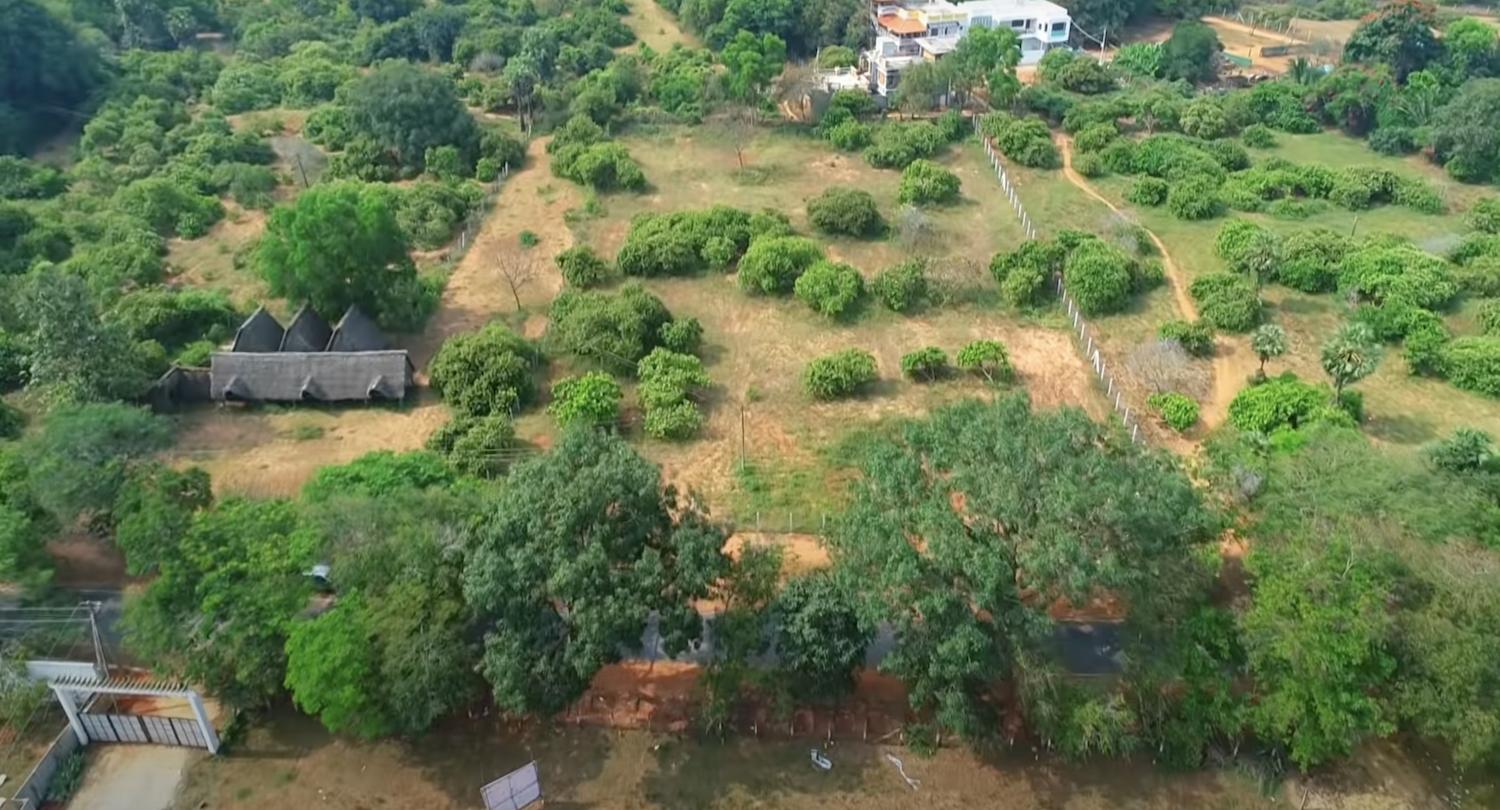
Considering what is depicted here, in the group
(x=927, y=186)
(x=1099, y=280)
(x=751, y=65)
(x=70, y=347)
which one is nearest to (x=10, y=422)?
(x=70, y=347)

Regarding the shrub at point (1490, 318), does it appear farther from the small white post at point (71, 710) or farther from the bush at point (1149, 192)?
the small white post at point (71, 710)

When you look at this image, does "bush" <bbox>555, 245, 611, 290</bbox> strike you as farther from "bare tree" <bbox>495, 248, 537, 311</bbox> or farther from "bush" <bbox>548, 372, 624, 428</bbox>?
"bush" <bbox>548, 372, 624, 428</bbox>

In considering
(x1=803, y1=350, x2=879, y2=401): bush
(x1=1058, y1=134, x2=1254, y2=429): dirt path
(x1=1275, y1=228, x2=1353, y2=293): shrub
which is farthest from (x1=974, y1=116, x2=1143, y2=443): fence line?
(x1=1275, y1=228, x2=1353, y2=293): shrub

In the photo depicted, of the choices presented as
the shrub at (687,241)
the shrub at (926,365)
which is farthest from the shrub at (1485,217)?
the shrub at (687,241)

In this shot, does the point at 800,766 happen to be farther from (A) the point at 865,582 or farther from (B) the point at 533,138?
(B) the point at 533,138

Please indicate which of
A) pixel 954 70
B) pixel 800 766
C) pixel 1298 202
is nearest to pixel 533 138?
pixel 954 70

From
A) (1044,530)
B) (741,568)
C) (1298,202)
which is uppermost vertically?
(1044,530)
